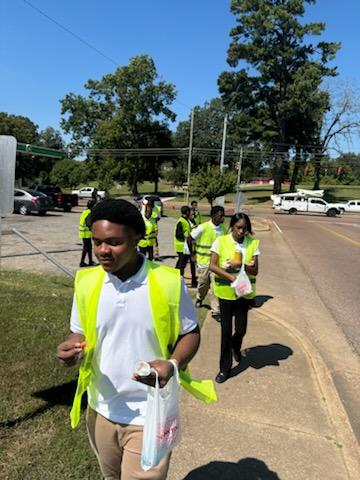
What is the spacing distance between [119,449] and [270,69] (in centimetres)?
5876

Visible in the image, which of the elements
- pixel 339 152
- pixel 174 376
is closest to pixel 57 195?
pixel 174 376

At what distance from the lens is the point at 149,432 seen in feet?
6.32

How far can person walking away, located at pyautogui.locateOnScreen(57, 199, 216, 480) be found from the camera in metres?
2.09

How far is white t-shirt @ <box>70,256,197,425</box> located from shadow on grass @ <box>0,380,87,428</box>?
6.23ft

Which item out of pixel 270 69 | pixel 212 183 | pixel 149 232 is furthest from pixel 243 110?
pixel 149 232

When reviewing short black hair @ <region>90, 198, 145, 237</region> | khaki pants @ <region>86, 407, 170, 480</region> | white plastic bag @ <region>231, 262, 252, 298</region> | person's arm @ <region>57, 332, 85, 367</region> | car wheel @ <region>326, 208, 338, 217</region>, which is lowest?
car wheel @ <region>326, 208, 338, 217</region>

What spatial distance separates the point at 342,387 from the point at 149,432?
12.5 feet

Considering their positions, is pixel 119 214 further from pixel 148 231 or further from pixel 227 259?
pixel 148 231

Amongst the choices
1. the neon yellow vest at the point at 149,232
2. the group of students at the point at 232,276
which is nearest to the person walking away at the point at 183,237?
the neon yellow vest at the point at 149,232

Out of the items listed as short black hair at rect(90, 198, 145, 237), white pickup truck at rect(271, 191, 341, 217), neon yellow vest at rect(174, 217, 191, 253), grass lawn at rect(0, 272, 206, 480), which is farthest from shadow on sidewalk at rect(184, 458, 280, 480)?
white pickup truck at rect(271, 191, 341, 217)

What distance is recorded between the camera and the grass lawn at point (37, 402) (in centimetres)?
322

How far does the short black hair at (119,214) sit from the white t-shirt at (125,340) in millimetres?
208

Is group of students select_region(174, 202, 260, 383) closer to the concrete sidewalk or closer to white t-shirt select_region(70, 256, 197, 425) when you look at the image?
the concrete sidewalk

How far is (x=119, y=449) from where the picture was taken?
2.27 metres
